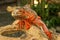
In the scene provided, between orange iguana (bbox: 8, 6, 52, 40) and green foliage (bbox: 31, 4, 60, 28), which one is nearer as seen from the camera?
orange iguana (bbox: 8, 6, 52, 40)

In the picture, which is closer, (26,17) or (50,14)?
(26,17)

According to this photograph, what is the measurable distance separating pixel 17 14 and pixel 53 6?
318 cm

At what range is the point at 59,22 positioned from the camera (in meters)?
4.10

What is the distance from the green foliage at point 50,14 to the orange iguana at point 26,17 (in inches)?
92.3

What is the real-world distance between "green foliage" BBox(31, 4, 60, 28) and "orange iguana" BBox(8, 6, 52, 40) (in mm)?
2343

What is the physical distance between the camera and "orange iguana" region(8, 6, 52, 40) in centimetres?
132

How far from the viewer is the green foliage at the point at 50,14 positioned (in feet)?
13.1

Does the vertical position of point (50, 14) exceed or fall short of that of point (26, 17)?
it falls short

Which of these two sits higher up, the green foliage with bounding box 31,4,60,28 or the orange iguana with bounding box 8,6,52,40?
the orange iguana with bounding box 8,6,52,40

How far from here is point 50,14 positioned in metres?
4.43

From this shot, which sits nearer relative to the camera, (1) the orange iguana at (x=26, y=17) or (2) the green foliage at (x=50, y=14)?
(1) the orange iguana at (x=26, y=17)

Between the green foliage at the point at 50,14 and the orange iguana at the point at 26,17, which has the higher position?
the orange iguana at the point at 26,17

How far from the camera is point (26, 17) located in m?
1.36

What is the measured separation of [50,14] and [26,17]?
3109 mm
